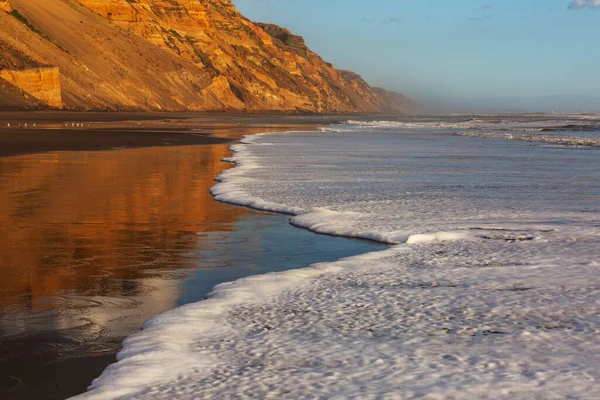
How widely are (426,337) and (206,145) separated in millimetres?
26152

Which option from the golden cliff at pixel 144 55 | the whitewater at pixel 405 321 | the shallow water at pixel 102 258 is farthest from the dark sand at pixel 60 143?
the golden cliff at pixel 144 55

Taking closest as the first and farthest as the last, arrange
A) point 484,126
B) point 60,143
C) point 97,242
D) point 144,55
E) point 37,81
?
point 97,242 → point 60,143 → point 484,126 → point 37,81 → point 144,55

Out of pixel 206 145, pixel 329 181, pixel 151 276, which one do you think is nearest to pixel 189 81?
pixel 206 145

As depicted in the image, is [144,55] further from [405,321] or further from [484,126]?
[405,321]

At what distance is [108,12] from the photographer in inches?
4466

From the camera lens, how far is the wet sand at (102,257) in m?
5.06

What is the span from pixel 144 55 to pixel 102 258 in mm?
101020

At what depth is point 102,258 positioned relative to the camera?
326 inches

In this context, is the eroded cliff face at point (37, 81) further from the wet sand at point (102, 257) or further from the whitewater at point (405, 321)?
the whitewater at point (405, 321)

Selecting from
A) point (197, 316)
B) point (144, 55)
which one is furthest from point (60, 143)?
point (144, 55)

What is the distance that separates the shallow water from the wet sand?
11 millimetres

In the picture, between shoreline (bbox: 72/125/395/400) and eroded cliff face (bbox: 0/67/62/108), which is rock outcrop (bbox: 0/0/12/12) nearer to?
eroded cliff face (bbox: 0/67/62/108)

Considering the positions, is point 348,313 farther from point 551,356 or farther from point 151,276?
point 151,276

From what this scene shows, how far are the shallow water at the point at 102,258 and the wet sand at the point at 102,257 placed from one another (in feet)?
0.04
